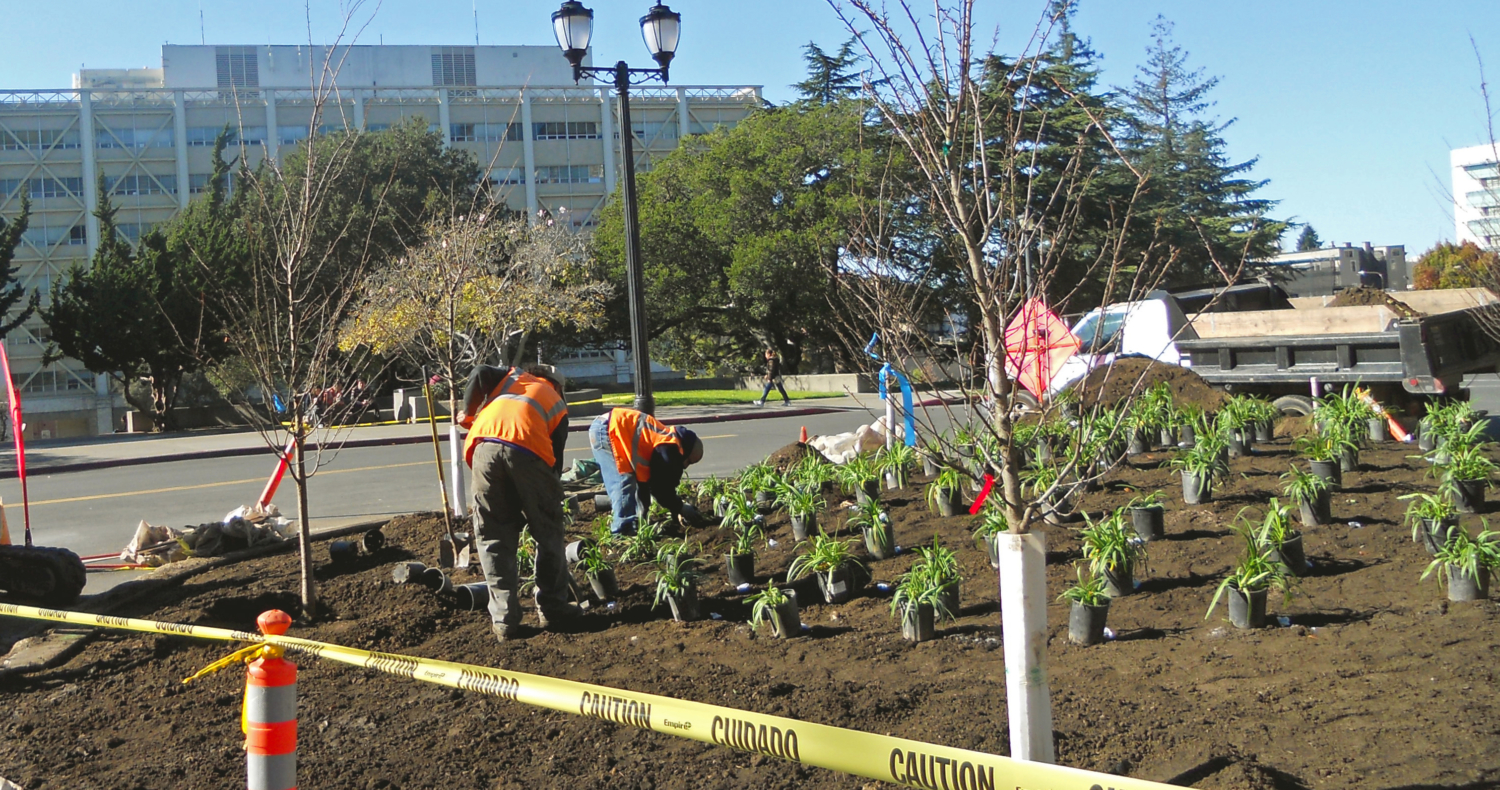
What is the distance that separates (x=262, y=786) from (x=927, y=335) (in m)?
2.44

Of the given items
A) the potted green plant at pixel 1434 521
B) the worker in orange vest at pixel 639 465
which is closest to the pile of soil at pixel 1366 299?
the potted green plant at pixel 1434 521

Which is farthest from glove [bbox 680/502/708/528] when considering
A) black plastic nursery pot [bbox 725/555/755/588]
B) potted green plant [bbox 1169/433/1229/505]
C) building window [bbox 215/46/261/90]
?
building window [bbox 215/46/261/90]

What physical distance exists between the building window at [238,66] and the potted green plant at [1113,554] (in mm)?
78646

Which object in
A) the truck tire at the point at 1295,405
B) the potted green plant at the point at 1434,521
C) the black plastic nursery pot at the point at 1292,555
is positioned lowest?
the black plastic nursery pot at the point at 1292,555

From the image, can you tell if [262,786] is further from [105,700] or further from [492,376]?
[492,376]

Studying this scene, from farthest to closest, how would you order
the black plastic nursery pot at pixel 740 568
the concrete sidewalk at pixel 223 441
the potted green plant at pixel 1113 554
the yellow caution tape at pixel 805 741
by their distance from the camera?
the concrete sidewalk at pixel 223 441 → the black plastic nursery pot at pixel 740 568 → the potted green plant at pixel 1113 554 → the yellow caution tape at pixel 805 741

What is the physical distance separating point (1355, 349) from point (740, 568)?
7489 mm

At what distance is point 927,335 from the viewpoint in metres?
3.83

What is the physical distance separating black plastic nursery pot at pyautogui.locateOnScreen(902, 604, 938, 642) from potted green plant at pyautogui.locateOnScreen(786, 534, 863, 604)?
85cm

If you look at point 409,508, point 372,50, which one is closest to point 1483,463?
point 409,508

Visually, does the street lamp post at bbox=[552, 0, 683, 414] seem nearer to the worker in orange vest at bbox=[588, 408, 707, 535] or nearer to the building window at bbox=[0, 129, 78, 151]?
the worker in orange vest at bbox=[588, 408, 707, 535]

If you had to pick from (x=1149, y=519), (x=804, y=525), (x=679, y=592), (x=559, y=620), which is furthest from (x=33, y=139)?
(x=1149, y=519)

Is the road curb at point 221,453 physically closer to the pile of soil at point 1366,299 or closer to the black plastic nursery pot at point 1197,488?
the pile of soil at point 1366,299

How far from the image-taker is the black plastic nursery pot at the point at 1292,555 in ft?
18.1
